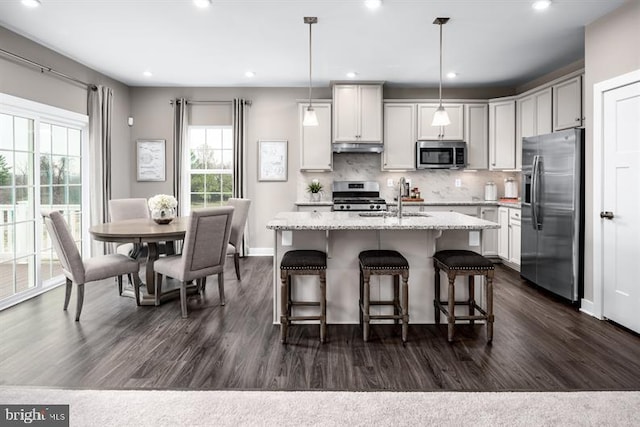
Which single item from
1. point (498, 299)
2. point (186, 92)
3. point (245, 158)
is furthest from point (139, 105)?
point (498, 299)

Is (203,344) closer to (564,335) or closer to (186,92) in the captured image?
(564,335)

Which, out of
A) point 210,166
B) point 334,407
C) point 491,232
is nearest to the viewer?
point 334,407

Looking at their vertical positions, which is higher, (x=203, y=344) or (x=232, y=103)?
(x=232, y=103)

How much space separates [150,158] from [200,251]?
11.5 ft

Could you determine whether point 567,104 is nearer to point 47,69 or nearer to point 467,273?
point 467,273

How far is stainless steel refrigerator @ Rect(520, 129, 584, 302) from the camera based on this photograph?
3.92 meters

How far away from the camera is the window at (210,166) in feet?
22.0

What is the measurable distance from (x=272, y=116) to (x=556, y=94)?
3.89 m

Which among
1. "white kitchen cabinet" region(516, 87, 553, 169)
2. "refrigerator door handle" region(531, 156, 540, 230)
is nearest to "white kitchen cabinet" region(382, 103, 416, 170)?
"white kitchen cabinet" region(516, 87, 553, 169)

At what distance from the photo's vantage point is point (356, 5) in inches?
140

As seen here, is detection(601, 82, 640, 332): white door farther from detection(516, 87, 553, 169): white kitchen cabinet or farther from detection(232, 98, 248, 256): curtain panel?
detection(232, 98, 248, 256): curtain panel

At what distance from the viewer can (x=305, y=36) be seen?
4.29 m

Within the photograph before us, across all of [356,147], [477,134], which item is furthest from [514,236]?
[356,147]

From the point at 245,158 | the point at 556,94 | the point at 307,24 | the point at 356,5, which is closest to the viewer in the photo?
the point at 356,5
